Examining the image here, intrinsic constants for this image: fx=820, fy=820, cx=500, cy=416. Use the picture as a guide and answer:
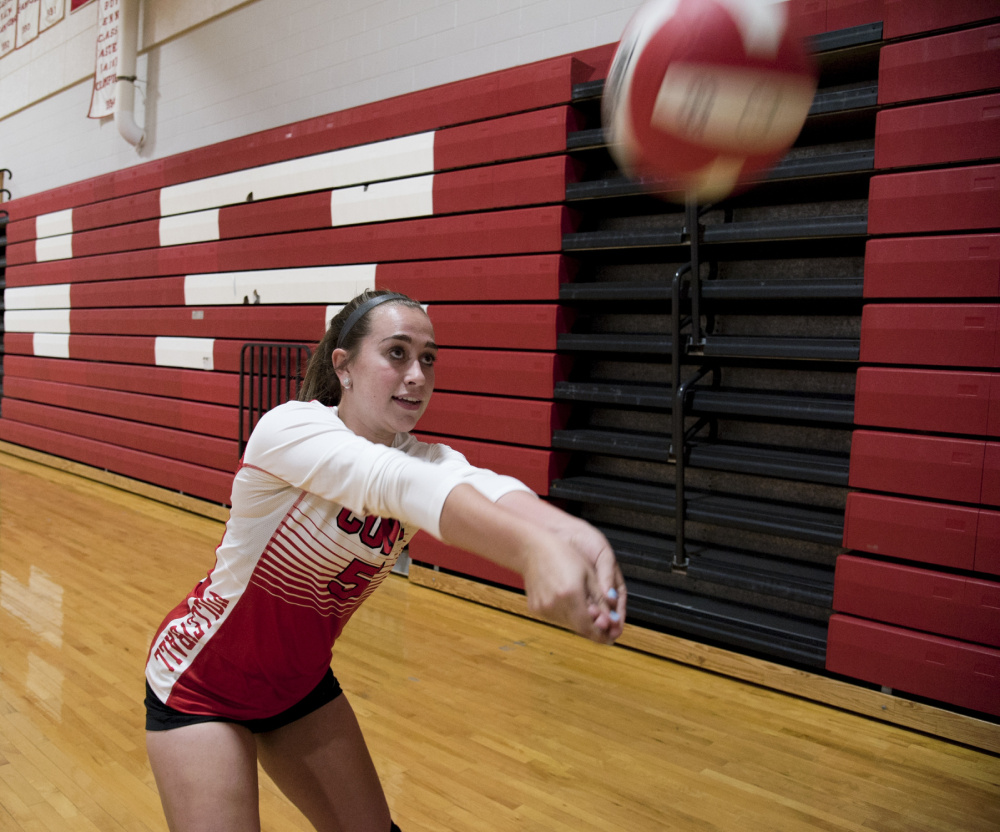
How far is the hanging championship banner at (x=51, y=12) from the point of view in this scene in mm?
7668

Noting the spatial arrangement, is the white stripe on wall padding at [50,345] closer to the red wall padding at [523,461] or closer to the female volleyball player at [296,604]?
the red wall padding at [523,461]

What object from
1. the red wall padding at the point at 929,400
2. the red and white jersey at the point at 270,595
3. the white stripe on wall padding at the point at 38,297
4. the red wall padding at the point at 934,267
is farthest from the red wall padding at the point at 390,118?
the red and white jersey at the point at 270,595

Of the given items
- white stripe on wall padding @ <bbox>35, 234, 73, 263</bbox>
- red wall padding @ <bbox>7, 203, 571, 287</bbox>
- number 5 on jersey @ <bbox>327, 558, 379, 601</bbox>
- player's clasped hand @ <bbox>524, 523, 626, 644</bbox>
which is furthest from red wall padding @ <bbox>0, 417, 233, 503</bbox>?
player's clasped hand @ <bbox>524, 523, 626, 644</bbox>

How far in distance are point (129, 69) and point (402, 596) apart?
510 centimetres

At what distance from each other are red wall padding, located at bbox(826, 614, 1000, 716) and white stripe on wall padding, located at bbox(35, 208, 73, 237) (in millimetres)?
7292

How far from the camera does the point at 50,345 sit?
785 centimetres

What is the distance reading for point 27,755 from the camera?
2400 millimetres

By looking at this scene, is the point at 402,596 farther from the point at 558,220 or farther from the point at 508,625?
the point at 558,220

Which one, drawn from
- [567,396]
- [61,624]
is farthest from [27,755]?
[567,396]

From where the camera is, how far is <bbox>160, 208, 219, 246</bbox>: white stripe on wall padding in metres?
5.79

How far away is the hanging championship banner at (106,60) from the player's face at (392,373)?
6.62 metres

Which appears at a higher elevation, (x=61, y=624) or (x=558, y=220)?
(x=558, y=220)

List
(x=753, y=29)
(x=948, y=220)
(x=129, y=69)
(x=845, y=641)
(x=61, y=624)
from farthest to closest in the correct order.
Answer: (x=129, y=69) → (x=61, y=624) → (x=845, y=641) → (x=948, y=220) → (x=753, y=29)

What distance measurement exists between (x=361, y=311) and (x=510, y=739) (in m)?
1.69
